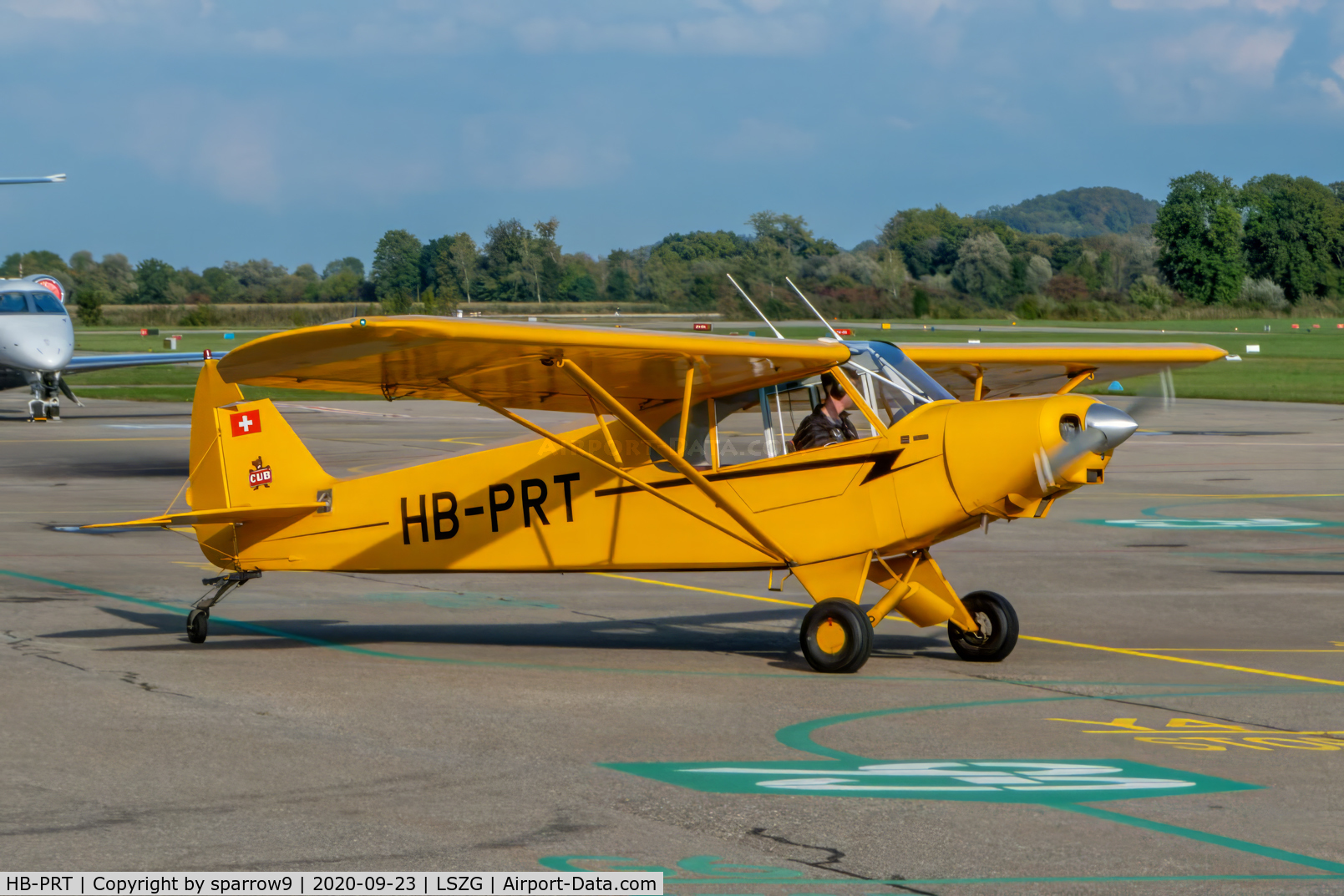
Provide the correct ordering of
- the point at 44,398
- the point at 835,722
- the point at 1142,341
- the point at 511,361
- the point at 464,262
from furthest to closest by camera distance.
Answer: the point at 1142,341, the point at 464,262, the point at 44,398, the point at 511,361, the point at 835,722

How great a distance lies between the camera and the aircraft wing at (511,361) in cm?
800

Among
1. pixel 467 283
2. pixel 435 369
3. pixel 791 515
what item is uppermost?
pixel 467 283

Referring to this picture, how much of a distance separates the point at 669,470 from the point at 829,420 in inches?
45.5

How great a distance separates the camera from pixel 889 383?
9.51 m

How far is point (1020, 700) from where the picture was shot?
844 cm

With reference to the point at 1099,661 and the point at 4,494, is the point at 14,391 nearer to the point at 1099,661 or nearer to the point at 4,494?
the point at 4,494

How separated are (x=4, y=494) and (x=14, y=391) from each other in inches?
1217

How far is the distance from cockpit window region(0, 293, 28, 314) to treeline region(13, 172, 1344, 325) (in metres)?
11.6

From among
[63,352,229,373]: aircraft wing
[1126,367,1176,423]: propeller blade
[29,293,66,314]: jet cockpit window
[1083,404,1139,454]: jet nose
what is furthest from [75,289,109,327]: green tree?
[1083,404,1139,454]: jet nose

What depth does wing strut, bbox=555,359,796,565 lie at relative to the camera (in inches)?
348

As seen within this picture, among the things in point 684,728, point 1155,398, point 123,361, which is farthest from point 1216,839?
point 123,361

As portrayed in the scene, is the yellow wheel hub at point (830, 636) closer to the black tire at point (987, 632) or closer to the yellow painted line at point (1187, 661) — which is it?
the black tire at point (987, 632)

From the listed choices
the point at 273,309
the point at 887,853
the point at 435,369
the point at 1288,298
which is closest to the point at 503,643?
the point at 435,369

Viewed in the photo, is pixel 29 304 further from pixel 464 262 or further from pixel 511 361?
pixel 511 361
